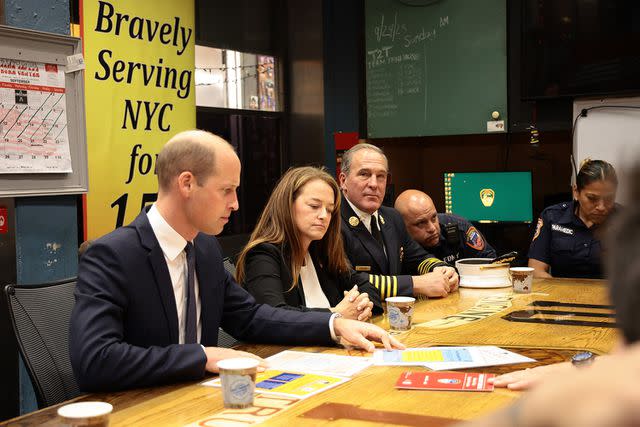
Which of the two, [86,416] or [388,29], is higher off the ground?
[388,29]

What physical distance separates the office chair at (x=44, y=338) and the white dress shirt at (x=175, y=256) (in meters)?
0.33

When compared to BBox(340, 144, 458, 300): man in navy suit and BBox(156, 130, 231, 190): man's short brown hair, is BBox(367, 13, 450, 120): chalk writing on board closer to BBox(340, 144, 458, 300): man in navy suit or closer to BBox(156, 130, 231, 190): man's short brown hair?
BBox(340, 144, 458, 300): man in navy suit

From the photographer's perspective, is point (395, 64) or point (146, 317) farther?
point (395, 64)

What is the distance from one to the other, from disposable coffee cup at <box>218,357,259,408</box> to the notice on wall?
1.86m

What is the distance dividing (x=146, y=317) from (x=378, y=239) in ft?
5.56

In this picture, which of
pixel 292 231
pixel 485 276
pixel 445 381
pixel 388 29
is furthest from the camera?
pixel 388 29

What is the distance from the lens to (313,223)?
8.73 ft

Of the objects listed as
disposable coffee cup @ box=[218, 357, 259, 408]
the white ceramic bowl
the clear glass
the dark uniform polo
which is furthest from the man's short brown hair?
the clear glass

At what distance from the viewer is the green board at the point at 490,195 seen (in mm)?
5043

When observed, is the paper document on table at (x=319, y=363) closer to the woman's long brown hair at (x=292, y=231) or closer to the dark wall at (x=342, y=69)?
the woman's long brown hair at (x=292, y=231)

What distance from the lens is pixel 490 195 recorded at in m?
5.15

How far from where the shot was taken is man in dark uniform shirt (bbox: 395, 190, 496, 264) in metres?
4.00

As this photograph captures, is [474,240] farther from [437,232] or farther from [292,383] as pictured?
[292,383]

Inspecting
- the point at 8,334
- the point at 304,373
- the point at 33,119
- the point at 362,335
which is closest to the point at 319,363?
the point at 304,373
